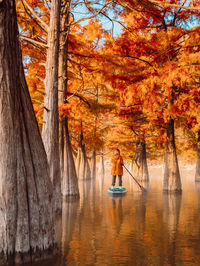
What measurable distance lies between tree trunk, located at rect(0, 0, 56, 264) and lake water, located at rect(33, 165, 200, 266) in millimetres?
619

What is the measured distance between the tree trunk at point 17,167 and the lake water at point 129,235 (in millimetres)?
619

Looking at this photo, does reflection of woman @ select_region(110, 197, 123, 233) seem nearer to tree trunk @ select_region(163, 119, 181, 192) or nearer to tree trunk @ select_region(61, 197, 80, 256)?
tree trunk @ select_region(61, 197, 80, 256)

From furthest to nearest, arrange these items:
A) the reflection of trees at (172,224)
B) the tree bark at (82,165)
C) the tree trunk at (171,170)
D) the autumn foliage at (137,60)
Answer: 1. the tree bark at (82,165)
2. the tree trunk at (171,170)
3. the autumn foliage at (137,60)
4. the reflection of trees at (172,224)

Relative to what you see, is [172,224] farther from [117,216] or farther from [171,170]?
[171,170]

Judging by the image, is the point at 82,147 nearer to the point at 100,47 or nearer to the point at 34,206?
the point at 100,47

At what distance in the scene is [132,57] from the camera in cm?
1644

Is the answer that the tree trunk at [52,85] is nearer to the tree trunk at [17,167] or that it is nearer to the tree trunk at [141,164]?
the tree trunk at [17,167]

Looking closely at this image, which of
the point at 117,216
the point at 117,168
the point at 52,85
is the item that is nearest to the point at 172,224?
the point at 117,216

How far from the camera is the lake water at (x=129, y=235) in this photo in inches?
247

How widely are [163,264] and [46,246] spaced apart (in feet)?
6.92

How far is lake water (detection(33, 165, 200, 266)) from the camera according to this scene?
6.27 meters

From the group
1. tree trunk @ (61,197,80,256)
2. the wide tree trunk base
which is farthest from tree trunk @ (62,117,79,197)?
the wide tree trunk base

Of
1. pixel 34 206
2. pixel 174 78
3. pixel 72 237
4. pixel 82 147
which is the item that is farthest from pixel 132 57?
pixel 82 147

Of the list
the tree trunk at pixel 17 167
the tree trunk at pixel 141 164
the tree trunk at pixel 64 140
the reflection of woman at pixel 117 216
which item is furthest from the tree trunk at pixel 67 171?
the tree trunk at pixel 141 164
